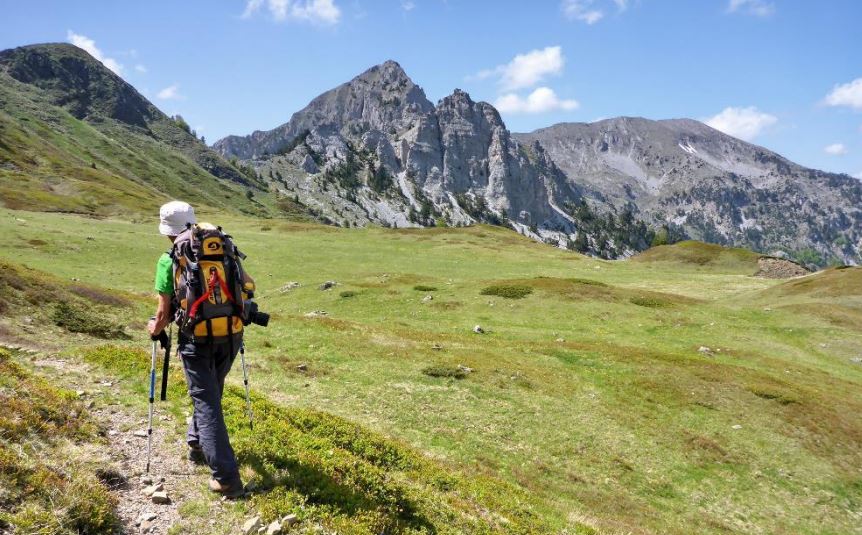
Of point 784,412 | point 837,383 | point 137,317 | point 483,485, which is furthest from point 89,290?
point 837,383

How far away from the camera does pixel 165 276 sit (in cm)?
883

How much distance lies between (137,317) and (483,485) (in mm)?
22033


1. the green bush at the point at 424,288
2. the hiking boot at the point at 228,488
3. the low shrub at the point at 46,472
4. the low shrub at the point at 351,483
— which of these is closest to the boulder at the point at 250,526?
the low shrub at the point at 351,483

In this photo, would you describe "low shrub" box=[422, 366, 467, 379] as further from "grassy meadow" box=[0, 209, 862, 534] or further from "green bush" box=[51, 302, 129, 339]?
"green bush" box=[51, 302, 129, 339]

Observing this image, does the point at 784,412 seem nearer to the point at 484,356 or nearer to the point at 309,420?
the point at 484,356

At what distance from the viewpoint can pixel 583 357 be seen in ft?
103

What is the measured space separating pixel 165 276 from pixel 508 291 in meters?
41.5

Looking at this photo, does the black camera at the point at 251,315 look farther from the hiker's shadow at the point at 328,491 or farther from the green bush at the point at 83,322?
the green bush at the point at 83,322

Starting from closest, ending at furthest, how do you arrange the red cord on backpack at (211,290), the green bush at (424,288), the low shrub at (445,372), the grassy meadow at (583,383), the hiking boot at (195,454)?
the red cord on backpack at (211,290) → the hiking boot at (195,454) → the grassy meadow at (583,383) → the low shrub at (445,372) → the green bush at (424,288)

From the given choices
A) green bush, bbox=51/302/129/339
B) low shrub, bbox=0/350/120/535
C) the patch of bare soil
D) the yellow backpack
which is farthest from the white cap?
the patch of bare soil

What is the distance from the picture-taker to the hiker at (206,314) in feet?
28.5

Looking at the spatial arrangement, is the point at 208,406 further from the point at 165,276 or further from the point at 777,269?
the point at 777,269

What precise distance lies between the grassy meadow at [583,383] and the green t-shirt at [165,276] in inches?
235

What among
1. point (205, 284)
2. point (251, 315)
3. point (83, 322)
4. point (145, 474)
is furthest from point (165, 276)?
point (83, 322)
